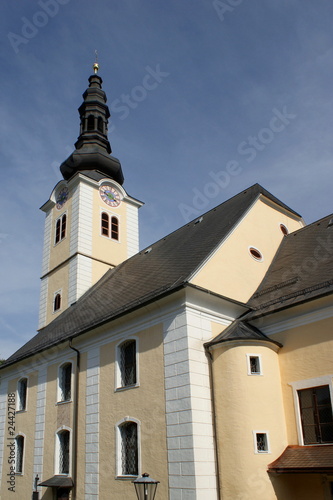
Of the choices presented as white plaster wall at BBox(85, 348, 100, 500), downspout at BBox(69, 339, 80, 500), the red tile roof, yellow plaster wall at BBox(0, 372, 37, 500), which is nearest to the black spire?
yellow plaster wall at BBox(0, 372, 37, 500)

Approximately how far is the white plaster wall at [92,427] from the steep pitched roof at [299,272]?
569 cm

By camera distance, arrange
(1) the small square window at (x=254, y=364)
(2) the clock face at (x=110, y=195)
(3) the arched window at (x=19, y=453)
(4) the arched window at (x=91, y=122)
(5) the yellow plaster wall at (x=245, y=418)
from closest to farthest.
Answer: (5) the yellow plaster wall at (x=245, y=418), (1) the small square window at (x=254, y=364), (3) the arched window at (x=19, y=453), (2) the clock face at (x=110, y=195), (4) the arched window at (x=91, y=122)

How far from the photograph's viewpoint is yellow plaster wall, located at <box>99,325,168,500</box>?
13195 mm

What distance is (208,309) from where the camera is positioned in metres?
14.4

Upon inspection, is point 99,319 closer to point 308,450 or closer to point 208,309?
point 208,309

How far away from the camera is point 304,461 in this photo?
1197 cm

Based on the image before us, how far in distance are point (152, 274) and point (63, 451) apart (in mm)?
7064

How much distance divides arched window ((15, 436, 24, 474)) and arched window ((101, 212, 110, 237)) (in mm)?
11098

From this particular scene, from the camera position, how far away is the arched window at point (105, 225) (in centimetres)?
2645

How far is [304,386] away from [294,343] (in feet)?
3.95

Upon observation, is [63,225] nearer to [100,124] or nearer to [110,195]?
[110,195]

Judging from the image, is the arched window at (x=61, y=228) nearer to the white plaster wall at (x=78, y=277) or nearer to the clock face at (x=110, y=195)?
the clock face at (x=110, y=195)

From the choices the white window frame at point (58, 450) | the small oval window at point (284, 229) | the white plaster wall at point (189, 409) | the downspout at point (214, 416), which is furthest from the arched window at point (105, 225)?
the downspout at point (214, 416)

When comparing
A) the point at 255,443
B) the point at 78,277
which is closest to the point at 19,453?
the point at 78,277
